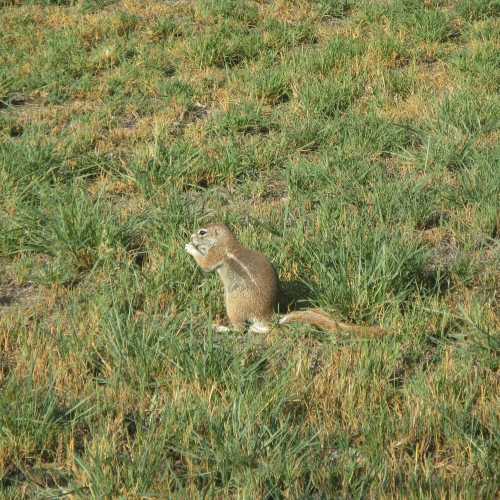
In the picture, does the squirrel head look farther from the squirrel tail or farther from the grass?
the squirrel tail

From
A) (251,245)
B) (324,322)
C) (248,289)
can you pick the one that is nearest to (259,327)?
(248,289)

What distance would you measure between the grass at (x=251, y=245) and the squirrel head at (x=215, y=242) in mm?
298

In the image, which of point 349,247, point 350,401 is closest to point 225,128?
point 349,247

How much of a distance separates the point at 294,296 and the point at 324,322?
47cm

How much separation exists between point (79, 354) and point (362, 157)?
10.0ft

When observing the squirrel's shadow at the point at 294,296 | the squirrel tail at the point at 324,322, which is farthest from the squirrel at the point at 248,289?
the squirrel's shadow at the point at 294,296

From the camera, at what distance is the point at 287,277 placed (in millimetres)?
4684

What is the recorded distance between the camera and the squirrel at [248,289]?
4.12m

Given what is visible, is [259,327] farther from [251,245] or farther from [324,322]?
[251,245]

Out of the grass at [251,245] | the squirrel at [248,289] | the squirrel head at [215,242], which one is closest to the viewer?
the grass at [251,245]

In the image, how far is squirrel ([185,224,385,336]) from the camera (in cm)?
412

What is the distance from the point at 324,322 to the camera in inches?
161

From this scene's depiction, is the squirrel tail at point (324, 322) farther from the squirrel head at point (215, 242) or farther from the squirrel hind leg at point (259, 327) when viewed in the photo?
the squirrel head at point (215, 242)

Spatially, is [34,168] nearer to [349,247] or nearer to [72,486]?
[349,247]
